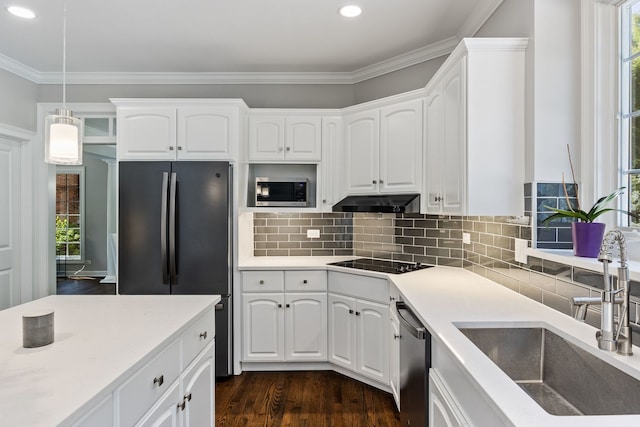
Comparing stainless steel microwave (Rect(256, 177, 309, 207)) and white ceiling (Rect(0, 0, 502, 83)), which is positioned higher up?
white ceiling (Rect(0, 0, 502, 83))

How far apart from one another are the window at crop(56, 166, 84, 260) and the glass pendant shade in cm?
633

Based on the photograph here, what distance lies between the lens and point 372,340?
2.79 m

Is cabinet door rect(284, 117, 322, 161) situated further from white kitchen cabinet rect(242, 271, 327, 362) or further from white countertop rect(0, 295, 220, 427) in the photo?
white countertop rect(0, 295, 220, 427)

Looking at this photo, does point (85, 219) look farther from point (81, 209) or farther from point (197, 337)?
point (197, 337)

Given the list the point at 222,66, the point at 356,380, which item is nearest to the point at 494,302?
the point at 356,380

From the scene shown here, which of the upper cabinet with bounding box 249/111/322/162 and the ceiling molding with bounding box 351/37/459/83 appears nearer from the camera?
the ceiling molding with bounding box 351/37/459/83

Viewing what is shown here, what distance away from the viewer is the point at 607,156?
68.2 inches

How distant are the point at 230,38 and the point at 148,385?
98.5 inches

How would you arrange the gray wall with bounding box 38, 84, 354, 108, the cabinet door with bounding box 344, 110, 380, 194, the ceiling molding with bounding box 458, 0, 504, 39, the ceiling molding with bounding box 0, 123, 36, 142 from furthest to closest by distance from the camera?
the gray wall with bounding box 38, 84, 354, 108 → the ceiling molding with bounding box 0, 123, 36, 142 → the cabinet door with bounding box 344, 110, 380, 194 → the ceiling molding with bounding box 458, 0, 504, 39

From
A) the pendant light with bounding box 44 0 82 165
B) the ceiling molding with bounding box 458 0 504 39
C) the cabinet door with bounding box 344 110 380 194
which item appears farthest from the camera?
the cabinet door with bounding box 344 110 380 194

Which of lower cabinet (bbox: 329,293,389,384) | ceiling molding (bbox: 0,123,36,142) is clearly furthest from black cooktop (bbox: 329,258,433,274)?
ceiling molding (bbox: 0,123,36,142)

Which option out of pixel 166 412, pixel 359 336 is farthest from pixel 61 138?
pixel 359 336

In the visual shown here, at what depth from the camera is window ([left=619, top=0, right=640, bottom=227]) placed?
164 centimetres

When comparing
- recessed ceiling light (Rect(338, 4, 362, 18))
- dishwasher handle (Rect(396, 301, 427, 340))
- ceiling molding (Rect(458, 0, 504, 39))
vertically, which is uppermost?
recessed ceiling light (Rect(338, 4, 362, 18))
